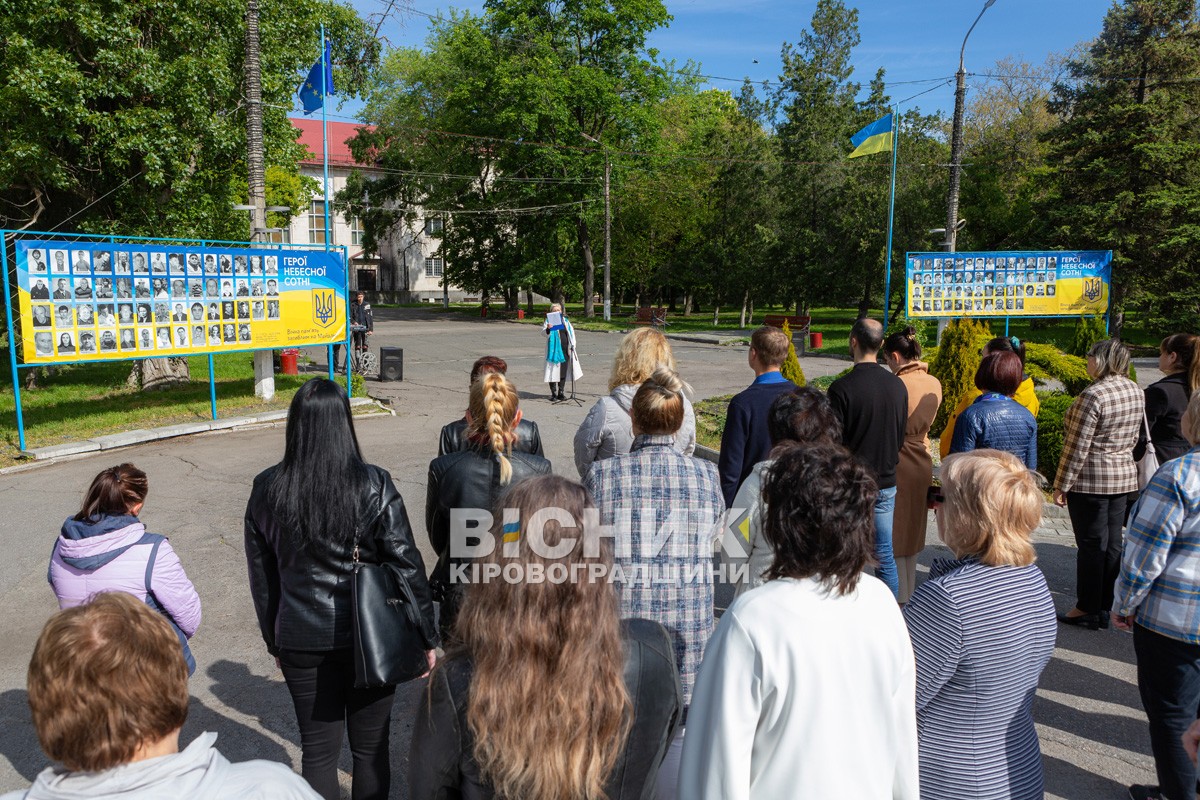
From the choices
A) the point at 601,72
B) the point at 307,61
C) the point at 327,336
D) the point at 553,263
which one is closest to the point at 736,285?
the point at 553,263

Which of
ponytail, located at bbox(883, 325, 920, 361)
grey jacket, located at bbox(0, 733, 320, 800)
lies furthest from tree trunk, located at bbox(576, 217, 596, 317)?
grey jacket, located at bbox(0, 733, 320, 800)

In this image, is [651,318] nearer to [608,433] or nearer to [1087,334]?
[1087,334]

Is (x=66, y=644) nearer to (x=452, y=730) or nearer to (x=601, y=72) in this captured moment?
(x=452, y=730)

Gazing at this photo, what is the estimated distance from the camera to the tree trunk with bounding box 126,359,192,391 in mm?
16578

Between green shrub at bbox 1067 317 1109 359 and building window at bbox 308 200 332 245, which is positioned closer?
green shrub at bbox 1067 317 1109 359

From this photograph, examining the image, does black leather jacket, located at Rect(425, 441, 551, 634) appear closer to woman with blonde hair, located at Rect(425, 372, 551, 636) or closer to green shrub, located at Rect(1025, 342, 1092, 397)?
woman with blonde hair, located at Rect(425, 372, 551, 636)

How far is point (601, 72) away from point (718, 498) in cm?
4058

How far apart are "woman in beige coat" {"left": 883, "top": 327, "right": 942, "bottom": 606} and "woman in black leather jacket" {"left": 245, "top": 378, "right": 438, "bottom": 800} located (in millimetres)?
3429

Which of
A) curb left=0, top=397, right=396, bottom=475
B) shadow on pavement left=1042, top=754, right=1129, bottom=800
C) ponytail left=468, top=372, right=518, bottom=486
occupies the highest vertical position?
ponytail left=468, top=372, right=518, bottom=486

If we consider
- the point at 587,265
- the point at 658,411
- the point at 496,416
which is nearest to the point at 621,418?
the point at 496,416

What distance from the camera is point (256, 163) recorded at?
47.9 feet

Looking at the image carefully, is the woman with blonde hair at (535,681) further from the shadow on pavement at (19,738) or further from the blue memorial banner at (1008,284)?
the blue memorial banner at (1008,284)

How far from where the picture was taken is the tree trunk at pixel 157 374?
54.4 ft

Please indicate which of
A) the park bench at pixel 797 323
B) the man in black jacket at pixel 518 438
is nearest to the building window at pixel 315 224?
the park bench at pixel 797 323
